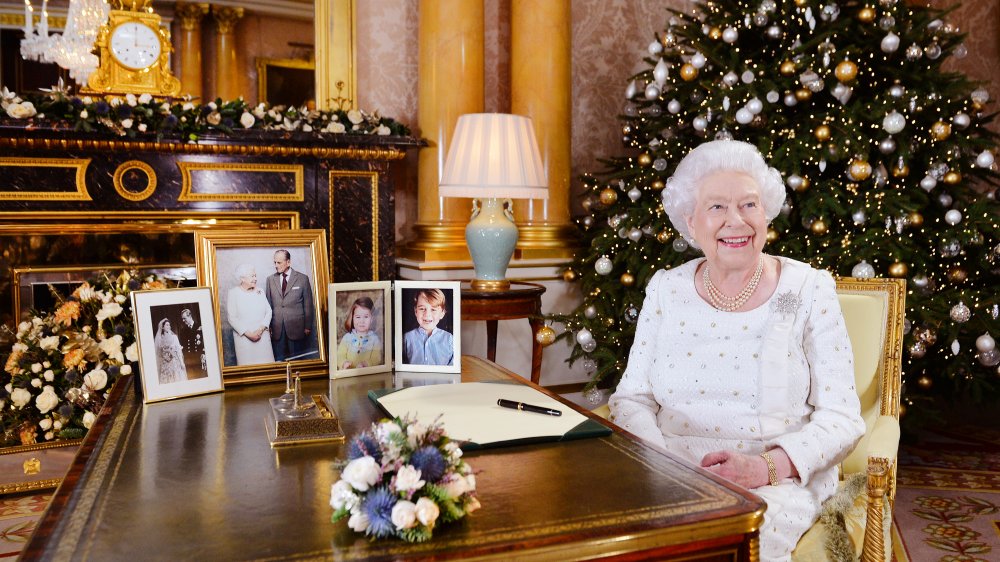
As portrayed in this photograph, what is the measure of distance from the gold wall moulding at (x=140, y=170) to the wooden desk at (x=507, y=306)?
1.56 m

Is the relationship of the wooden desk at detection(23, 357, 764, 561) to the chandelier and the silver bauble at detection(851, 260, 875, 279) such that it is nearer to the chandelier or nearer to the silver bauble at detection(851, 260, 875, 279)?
the silver bauble at detection(851, 260, 875, 279)

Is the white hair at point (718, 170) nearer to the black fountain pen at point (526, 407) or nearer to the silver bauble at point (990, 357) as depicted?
the black fountain pen at point (526, 407)

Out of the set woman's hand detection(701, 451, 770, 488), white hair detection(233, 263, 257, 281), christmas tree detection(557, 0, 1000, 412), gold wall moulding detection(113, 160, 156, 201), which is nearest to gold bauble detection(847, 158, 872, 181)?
christmas tree detection(557, 0, 1000, 412)

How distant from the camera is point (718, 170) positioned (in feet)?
6.17

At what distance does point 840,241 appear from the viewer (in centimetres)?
340

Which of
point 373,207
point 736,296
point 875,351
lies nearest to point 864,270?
point 875,351

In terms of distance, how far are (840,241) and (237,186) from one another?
2783mm

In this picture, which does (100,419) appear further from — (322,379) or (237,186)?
(237,186)

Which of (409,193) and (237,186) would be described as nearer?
(237,186)

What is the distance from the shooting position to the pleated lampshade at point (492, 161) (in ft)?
11.9

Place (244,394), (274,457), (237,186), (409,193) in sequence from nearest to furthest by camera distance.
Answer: (274,457), (244,394), (237,186), (409,193)

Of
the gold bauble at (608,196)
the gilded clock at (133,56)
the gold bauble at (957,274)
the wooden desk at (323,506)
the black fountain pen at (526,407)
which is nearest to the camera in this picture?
the wooden desk at (323,506)

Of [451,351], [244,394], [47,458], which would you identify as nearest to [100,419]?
[244,394]

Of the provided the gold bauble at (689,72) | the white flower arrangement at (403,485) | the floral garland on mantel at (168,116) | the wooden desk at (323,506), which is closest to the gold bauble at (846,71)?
the gold bauble at (689,72)
